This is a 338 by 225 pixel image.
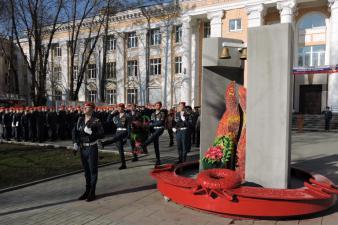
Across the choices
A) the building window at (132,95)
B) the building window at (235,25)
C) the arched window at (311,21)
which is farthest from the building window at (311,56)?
the building window at (132,95)

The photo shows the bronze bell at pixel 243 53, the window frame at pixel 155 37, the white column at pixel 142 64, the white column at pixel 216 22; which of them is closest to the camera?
the bronze bell at pixel 243 53

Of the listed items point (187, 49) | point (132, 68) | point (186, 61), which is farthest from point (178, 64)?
point (132, 68)

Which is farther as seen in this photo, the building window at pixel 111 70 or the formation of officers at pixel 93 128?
the building window at pixel 111 70

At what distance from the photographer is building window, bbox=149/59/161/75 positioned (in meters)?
40.6

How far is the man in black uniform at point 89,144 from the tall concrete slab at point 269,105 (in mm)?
2870

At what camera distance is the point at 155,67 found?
40.9 metres

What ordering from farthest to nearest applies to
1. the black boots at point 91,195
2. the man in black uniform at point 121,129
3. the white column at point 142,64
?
the white column at point 142,64 < the man in black uniform at point 121,129 < the black boots at point 91,195

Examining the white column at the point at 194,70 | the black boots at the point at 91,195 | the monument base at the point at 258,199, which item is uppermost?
the white column at the point at 194,70

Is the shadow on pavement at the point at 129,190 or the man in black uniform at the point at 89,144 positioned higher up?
the man in black uniform at the point at 89,144

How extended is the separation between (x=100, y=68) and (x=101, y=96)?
3.96 m

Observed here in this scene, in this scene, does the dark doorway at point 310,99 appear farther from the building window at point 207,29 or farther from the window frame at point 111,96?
the window frame at point 111,96

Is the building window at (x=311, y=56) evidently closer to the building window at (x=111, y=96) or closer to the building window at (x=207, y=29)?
the building window at (x=207, y=29)

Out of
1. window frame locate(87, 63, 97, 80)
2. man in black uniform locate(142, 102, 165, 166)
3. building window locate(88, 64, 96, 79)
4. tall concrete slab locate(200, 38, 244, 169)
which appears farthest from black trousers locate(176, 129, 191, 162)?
building window locate(88, 64, 96, 79)

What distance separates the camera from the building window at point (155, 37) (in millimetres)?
40469
